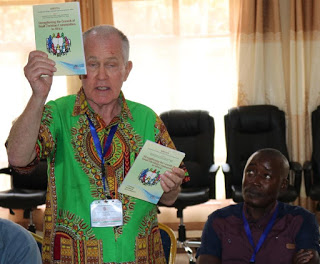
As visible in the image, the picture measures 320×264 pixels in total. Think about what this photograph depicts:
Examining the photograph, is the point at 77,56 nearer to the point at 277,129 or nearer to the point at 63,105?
the point at 63,105

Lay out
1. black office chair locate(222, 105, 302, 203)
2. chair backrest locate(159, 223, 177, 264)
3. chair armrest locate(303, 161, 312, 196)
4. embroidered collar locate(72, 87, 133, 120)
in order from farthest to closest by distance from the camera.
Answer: black office chair locate(222, 105, 302, 203) < chair armrest locate(303, 161, 312, 196) < chair backrest locate(159, 223, 177, 264) < embroidered collar locate(72, 87, 133, 120)

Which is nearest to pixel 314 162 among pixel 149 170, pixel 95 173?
pixel 149 170

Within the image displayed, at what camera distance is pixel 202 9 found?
22.3ft

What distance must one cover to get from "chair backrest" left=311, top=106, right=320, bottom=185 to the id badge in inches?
162

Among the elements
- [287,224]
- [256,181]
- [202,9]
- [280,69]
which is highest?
[202,9]

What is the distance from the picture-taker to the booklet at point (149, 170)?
2.42 m

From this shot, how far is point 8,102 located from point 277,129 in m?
2.96

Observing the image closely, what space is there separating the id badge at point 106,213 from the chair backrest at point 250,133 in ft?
12.7

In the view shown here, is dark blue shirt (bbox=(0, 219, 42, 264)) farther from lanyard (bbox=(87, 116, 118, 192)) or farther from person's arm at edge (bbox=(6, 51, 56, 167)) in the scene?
lanyard (bbox=(87, 116, 118, 192))

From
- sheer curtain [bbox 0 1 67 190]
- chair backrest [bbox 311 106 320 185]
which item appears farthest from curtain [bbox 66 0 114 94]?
chair backrest [bbox 311 106 320 185]

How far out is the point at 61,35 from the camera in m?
2.22

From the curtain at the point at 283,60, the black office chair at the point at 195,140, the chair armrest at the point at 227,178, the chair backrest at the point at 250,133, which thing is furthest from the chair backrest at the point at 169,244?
the curtain at the point at 283,60

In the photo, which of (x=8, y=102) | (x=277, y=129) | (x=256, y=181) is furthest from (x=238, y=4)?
(x=256, y=181)

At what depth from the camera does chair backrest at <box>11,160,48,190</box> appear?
6.33 metres
